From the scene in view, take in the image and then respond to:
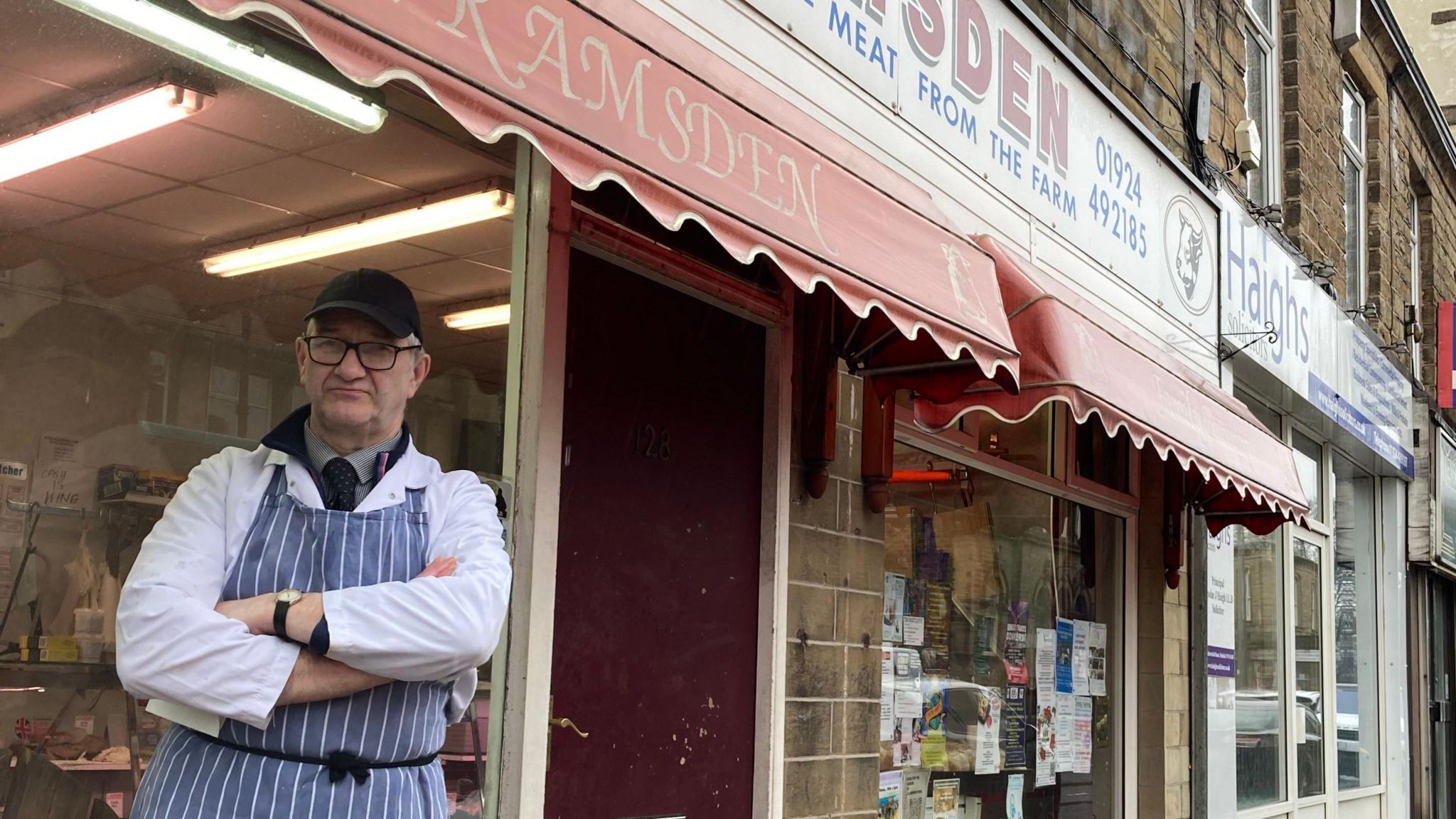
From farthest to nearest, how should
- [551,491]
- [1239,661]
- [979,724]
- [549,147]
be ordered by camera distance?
[1239,661] → [979,724] → [551,491] → [549,147]

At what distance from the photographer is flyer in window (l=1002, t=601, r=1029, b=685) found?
677 centimetres

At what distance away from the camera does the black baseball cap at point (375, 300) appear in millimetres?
2666

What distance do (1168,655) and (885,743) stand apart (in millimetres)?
2881

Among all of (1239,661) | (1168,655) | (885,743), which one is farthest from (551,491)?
(1239,661)

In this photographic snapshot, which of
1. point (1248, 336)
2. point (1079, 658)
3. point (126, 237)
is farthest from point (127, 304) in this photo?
point (1248, 336)

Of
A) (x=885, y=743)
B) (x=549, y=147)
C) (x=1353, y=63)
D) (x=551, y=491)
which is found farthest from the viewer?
(x=1353, y=63)

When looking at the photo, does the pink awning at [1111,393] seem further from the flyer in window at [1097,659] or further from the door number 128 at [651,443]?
the flyer in window at [1097,659]

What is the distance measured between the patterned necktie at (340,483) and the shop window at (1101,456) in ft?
17.6

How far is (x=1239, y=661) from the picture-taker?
908 centimetres

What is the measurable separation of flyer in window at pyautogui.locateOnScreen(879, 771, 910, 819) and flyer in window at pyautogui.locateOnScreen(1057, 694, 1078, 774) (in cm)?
164

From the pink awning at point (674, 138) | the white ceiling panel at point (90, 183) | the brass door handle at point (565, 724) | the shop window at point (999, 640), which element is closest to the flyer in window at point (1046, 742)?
the shop window at point (999, 640)

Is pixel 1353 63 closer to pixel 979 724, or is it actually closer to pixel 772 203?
pixel 979 724

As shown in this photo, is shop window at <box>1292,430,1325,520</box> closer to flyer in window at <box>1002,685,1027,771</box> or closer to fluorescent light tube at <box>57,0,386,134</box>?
flyer in window at <box>1002,685,1027,771</box>

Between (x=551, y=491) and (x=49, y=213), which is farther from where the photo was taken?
(x=551, y=491)
